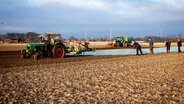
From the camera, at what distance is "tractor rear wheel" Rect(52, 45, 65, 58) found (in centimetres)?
1981

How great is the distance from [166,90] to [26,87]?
4.66 m

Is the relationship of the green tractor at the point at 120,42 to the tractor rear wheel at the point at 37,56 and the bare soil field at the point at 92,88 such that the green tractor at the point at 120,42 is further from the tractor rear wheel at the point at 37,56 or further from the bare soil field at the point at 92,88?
the bare soil field at the point at 92,88

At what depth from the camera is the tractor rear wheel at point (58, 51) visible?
19812 mm

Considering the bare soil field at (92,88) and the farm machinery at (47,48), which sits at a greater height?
Result: the farm machinery at (47,48)

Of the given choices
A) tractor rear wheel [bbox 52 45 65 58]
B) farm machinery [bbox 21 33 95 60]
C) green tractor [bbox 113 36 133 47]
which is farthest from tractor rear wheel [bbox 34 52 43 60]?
green tractor [bbox 113 36 133 47]

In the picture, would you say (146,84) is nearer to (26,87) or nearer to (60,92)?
(60,92)

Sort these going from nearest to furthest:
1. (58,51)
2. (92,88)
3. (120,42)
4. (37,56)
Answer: (92,88) → (37,56) → (58,51) → (120,42)

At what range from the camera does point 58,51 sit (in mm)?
20234

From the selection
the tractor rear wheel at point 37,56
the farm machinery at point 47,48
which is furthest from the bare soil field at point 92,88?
the farm machinery at point 47,48

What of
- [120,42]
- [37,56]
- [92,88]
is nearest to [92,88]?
[92,88]

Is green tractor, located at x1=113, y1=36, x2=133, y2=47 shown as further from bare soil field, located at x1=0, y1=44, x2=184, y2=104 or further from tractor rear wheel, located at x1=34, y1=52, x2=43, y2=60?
bare soil field, located at x1=0, y1=44, x2=184, y2=104

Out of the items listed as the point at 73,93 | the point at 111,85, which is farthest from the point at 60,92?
the point at 111,85

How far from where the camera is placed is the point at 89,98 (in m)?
8.06

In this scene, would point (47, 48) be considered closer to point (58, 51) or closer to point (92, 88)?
point (58, 51)
